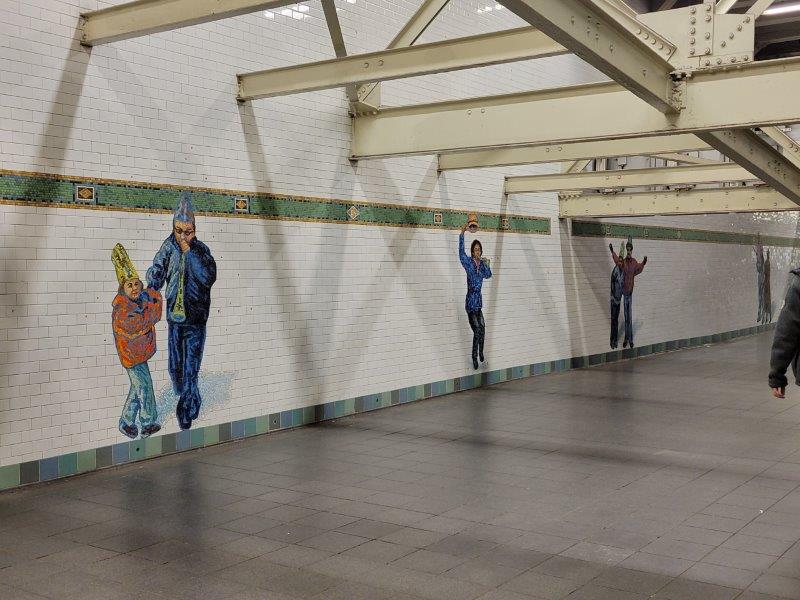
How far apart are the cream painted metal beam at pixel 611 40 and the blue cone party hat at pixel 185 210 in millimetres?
4029

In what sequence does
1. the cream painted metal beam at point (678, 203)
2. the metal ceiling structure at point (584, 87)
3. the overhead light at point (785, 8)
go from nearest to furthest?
the metal ceiling structure at point (584, 87), the cream painted metal beam at point (678, 203), the overhead light at point (785, 8)

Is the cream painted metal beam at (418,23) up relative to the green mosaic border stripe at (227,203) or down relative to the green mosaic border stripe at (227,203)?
up

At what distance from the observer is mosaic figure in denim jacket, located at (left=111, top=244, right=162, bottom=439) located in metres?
7.54

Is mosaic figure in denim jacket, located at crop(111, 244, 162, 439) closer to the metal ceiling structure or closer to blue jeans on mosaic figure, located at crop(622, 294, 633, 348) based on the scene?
the metal ceiling structure

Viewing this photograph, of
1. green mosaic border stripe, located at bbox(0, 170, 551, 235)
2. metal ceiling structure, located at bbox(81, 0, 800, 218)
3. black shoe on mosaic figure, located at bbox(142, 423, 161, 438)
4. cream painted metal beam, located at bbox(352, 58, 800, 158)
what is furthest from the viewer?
black shoe on mosaic figure, located at bbox(142, 423, 161, 438)

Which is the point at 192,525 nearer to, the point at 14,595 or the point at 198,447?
the point at 14,595

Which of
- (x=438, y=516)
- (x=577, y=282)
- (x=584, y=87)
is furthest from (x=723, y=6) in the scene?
(x=577, y=282)

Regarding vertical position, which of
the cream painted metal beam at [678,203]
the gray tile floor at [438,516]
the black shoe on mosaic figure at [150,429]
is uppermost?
the cream painted metal beam at [678,203]

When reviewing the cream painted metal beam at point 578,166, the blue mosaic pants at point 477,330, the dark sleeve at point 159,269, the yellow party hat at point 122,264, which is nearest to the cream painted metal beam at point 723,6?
the dark sleeve at point 159,269

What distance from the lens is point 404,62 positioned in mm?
7750

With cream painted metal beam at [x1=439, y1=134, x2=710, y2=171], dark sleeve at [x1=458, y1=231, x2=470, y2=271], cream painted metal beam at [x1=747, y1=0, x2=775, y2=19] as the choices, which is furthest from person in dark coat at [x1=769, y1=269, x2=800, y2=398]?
dark sleeve at [x1=458, y1=231, x2=470, y2=271]

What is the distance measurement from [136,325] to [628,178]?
7.00 meters

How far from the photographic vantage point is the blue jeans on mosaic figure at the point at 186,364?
8039 millimetres

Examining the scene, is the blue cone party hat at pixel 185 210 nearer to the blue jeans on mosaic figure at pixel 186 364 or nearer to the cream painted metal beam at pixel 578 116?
the blue jeans on mosaic figure at pixel 186 364
